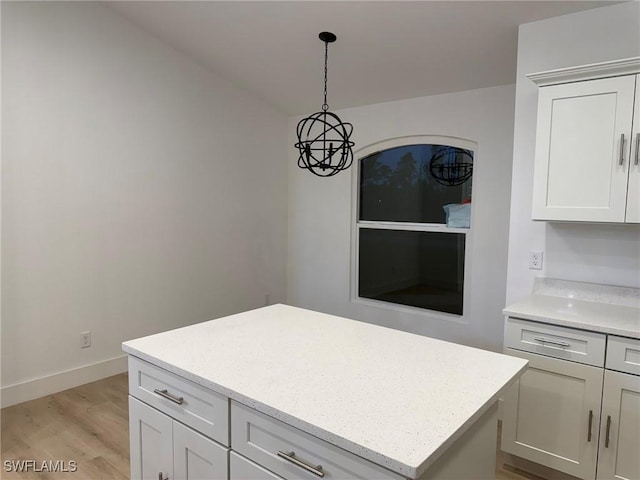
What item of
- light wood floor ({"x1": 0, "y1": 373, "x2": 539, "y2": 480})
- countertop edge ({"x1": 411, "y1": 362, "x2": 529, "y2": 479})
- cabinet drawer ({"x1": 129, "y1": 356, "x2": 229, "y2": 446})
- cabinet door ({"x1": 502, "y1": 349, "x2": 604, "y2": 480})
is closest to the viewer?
countertop edge ({"x1": 411, "y1": 362, "x2": 529, "y2": 479})

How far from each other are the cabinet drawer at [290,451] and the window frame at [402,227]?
2.93 metres

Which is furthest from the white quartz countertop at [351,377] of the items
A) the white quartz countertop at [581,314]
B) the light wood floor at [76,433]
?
the light wood floor at [76,433]

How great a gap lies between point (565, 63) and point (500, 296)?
1.83 m

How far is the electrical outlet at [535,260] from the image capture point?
266 centimetres

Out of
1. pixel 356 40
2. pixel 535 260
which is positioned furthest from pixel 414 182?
pixel 535 260

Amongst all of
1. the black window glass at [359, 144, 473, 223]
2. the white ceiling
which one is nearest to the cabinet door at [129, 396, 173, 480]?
the white ceiling

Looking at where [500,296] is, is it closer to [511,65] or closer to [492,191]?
[492,191]

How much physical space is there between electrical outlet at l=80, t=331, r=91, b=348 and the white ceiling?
2.56 m

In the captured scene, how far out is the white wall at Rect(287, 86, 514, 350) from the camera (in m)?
3.56

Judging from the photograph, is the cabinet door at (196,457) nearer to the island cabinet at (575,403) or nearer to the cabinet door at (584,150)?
the island cabinet at (575,403)

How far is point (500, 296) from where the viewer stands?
3.57 m

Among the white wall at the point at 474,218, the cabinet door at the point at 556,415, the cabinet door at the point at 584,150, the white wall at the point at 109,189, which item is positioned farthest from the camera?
the white wall at the point at 474,218

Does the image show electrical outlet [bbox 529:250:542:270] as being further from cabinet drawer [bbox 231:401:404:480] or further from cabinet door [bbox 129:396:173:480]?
cabinet door [bbox 129:396:173:480]

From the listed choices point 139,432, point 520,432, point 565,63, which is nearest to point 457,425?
point 139,432
